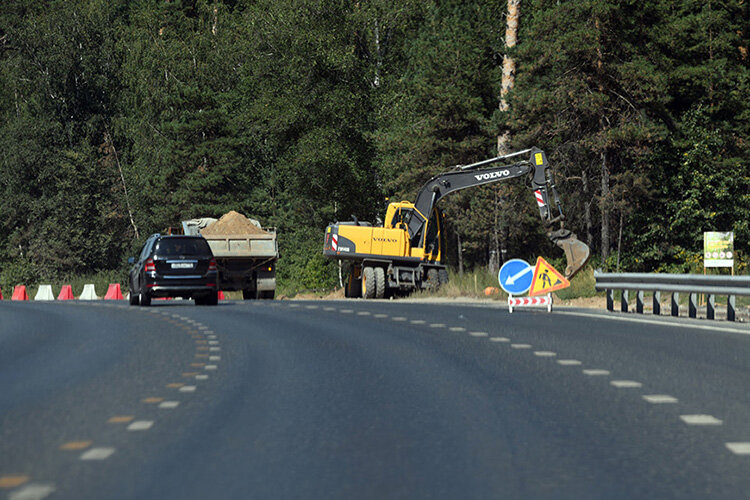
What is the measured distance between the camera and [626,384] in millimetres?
11078

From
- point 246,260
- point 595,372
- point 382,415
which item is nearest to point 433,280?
point 246,260

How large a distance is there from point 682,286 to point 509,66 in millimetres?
26327

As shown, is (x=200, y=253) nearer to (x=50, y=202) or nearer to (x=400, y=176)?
(x=400, y=176)

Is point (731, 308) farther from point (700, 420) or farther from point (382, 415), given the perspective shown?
point (382, 415)

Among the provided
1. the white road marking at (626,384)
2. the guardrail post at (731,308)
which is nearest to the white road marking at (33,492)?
the white road marking at (626,384)

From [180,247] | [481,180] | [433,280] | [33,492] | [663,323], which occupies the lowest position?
[33,492]

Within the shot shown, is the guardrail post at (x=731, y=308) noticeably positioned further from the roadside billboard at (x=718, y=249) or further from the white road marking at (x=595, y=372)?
the white road marking at (x=595, y=372)

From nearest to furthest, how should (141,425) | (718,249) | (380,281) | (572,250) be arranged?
(141,425) < (718,249) < (572,250) < (380,281)

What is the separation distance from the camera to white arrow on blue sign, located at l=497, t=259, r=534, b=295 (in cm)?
2303

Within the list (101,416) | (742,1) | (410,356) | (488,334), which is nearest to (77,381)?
(101,416)

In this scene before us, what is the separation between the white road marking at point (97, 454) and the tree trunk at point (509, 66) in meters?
37.5

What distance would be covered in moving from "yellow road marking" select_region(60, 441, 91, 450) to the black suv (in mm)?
21002

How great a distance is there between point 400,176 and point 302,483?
40224mm

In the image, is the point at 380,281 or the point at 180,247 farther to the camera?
the point at 380,281
